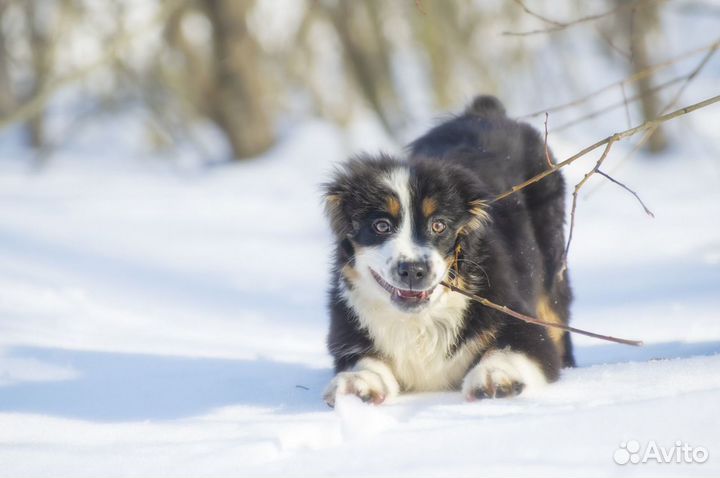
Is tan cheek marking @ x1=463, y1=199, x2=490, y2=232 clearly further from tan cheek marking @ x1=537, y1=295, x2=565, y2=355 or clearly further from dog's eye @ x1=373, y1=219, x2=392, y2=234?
tan cheek marking @ x1=537, y1=295, x2=565, y2=355

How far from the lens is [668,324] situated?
589 cm

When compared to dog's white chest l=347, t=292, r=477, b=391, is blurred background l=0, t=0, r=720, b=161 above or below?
above

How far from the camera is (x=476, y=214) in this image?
174 inches

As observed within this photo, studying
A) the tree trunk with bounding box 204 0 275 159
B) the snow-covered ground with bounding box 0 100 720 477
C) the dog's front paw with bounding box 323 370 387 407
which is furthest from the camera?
the tree trunk with bounding box 204 0 275 159

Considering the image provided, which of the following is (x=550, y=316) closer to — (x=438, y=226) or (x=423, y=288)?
(x=438, y=226)

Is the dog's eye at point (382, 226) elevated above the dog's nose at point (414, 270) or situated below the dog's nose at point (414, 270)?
above

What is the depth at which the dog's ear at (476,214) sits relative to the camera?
440cm

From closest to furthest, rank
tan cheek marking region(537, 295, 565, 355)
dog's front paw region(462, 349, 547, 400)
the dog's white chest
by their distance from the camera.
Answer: dog's front paw region(462, 349, 547, 400) < the dog's white chest < tan cheek marking region(537, 295, 565, 355)

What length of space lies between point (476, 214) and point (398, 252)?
1.96ft

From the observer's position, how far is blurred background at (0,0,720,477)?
3.29 m

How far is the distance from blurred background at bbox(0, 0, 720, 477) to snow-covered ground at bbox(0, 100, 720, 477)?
0.8 inches

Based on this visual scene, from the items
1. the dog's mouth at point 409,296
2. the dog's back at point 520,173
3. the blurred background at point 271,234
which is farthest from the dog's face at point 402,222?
the dog's back at point 520,173

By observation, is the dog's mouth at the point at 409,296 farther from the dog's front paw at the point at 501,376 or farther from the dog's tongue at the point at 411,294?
the dog's front paw at the point at 501,376

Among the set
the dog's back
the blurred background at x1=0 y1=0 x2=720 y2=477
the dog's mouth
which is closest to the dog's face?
the dog's mouth
